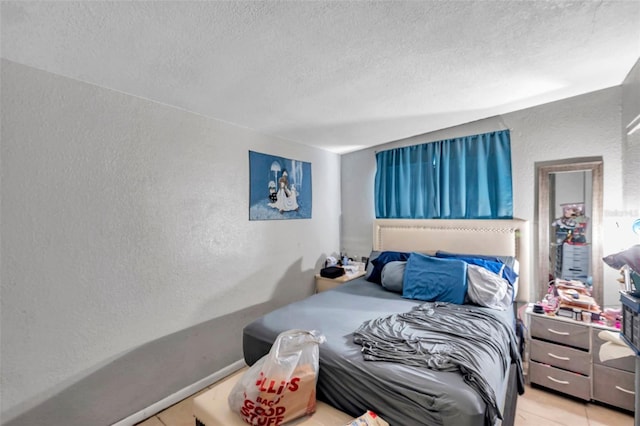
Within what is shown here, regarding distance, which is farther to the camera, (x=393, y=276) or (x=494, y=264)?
(x=393, y=276)

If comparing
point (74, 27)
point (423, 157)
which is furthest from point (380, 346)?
point (423, 157)

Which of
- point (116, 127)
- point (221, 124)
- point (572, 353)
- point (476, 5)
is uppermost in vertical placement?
point (476, 5)

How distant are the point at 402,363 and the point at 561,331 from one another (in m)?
1.59

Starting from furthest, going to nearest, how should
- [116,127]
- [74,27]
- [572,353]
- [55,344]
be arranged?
[572,353] → [116,127] → [55,344] → [74,27]

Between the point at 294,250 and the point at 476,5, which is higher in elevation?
the point at 476,5

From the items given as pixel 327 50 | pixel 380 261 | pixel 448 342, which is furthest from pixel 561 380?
pixel 327 50

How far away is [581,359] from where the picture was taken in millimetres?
2031

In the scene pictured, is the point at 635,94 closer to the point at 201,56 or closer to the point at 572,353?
the point at 572,353

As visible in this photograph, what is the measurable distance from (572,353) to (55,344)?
344 cm

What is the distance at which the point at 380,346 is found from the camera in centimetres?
152

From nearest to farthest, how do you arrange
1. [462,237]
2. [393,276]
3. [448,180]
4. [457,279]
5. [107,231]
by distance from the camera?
[107,231] < [457,279] < [393,276] < [462,237] < [448,180]

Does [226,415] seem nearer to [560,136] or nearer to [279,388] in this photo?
[279,388]

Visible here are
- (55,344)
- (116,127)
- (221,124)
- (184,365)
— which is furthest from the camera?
(221,124)

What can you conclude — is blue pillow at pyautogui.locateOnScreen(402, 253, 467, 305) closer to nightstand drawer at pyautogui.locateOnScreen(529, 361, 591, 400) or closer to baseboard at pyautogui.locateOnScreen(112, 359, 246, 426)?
nightstand drawer at pyautogui.locateOnScreen(529, 361, 591, 400)
